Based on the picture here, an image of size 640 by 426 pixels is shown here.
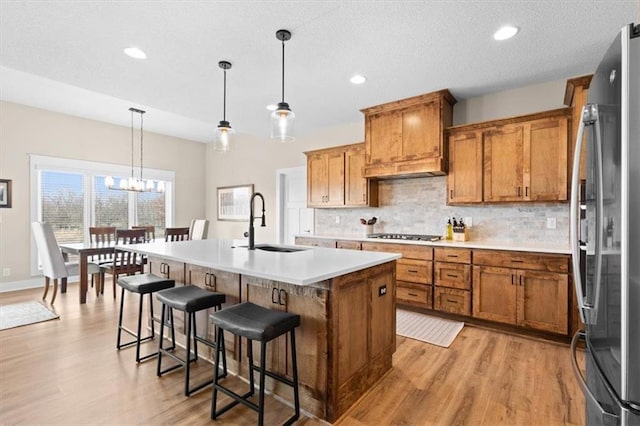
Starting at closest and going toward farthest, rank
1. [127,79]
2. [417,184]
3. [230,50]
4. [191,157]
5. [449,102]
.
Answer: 1. [230,50]
2. [127,79]
3. [449,102]
4. [417,184]
5. [191,157]

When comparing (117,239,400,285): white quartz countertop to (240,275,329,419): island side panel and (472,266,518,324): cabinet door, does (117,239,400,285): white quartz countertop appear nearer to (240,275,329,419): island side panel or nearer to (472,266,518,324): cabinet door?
(240,275,329,419): island side panel

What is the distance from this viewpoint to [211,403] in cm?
204

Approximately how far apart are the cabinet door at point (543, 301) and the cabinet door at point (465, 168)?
102cm

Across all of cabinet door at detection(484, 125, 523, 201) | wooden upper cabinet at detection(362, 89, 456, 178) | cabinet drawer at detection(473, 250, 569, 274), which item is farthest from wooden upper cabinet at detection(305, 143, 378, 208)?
cabinet drawer at detection(473, 250, 569, 274)

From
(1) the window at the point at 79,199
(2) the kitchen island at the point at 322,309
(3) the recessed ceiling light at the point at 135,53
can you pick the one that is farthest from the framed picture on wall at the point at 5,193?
(2) the kitchen island at the point at 322,309

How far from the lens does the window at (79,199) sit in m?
5.16

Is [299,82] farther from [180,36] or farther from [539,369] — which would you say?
[539,369]

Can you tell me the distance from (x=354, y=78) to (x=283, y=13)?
127 cm

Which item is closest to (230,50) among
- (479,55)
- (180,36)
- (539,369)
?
(180,36)

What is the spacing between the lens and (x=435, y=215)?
4223 millimetres

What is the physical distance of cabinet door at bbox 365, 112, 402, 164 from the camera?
13.3ft

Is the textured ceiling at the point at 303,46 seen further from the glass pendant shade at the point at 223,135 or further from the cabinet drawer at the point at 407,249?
the cabinet drawer at the point at 407,249

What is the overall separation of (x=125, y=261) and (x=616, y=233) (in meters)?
5.17

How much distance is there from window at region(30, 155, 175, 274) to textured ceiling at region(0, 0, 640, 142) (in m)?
1.71
